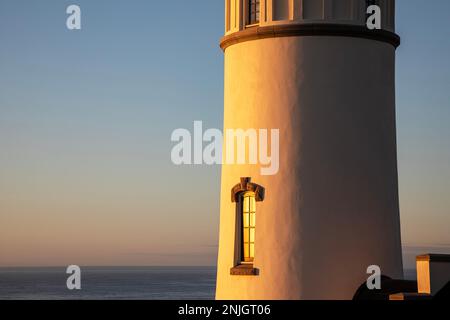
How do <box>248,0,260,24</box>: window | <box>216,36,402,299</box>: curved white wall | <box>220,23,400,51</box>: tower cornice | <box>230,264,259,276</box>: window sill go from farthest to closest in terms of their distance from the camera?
<box>248,0,260,24</box>: window → <box>230,264,259,276</box>: window sill → <box>220,23,400,51</box>: tower cornice → <box>216,36,402,299</box>: curved white wall

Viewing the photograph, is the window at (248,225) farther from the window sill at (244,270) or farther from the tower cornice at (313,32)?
the tower cornice at (313,32)

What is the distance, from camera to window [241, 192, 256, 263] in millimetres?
32312

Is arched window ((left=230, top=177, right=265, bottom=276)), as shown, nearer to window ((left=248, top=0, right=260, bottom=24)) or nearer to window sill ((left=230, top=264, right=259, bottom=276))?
window sill ((left=230, top=264, right=259, bottom=276))

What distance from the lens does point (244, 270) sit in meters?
32.0

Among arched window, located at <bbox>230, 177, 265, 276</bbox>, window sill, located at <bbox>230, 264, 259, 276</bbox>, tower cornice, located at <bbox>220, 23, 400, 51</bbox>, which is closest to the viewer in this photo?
tower cornice, located at <bbox>220, 23, 400, 51</bbox>

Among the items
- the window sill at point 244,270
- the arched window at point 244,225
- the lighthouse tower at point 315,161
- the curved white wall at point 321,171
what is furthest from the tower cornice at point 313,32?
the window sill at point 244,270

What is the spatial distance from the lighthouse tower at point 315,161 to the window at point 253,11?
0.05m

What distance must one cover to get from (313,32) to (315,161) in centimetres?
351

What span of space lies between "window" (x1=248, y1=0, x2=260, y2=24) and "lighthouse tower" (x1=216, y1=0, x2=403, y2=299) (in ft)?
0.17

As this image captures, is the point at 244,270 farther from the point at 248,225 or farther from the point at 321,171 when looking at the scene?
the point at 321,171

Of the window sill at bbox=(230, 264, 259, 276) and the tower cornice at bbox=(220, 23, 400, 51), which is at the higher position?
the tower cornice at bbox=(220, 23, 400, 51)

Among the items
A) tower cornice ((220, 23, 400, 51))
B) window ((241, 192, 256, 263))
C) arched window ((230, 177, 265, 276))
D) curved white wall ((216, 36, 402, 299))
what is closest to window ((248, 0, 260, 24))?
tower cornice ((220, 23, 400, 51))
